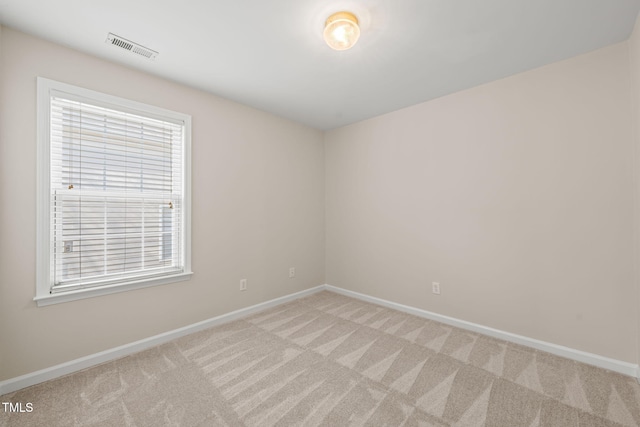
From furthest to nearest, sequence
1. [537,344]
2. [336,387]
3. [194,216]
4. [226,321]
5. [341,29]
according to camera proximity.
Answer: [226,321]
[194,216]
[537,344]
[336,387]
[341,29]

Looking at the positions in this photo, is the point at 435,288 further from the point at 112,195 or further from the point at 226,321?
the point at 112,195

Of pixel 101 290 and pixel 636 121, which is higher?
pixel 636 121

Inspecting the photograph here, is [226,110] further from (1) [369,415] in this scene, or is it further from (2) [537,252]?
(2) [537,252]

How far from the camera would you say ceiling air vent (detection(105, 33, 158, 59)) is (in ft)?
6.38

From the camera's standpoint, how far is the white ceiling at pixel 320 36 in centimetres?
166

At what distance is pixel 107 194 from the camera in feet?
7.34

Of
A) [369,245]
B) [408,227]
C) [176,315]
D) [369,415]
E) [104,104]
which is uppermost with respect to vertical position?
[104,104]

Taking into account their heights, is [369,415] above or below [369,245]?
below

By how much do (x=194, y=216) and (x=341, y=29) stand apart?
214 centimetres

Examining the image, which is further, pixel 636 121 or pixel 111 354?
pixel 111 354

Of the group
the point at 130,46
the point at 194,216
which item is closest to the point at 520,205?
the point at 194,216

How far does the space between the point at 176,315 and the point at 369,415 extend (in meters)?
1.99

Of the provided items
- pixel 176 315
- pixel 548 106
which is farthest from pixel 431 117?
pixel 176 315

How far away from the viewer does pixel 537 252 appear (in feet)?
7.78
